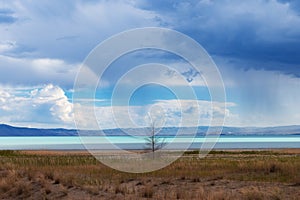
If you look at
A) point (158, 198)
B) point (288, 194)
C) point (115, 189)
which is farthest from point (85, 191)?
point (288, 194)

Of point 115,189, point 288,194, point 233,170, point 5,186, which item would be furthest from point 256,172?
point 5,186

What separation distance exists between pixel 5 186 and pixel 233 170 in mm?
15812

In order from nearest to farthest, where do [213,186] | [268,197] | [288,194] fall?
1. [268,197]
2. [288,194]
3. [213,186]

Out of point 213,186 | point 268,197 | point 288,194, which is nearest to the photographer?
point 268,197

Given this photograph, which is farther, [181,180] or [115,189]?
[181,180]

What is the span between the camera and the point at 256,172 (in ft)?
103

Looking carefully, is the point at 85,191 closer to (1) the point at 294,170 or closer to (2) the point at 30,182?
(2) the point at 30,182

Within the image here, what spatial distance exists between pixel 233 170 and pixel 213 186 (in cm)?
909

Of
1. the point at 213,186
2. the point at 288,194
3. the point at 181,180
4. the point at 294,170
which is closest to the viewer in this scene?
the point at 288,194

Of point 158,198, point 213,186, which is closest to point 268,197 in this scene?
point 158,198

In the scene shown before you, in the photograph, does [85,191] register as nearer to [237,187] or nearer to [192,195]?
[192,195]

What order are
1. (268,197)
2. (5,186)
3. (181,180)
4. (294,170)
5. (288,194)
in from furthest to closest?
1. (294,170)
2. (181,180)
3. (5,186)
4. (288,194)
5. (268,197)

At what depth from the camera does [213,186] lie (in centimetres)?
2416

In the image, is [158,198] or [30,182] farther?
[30,182]
